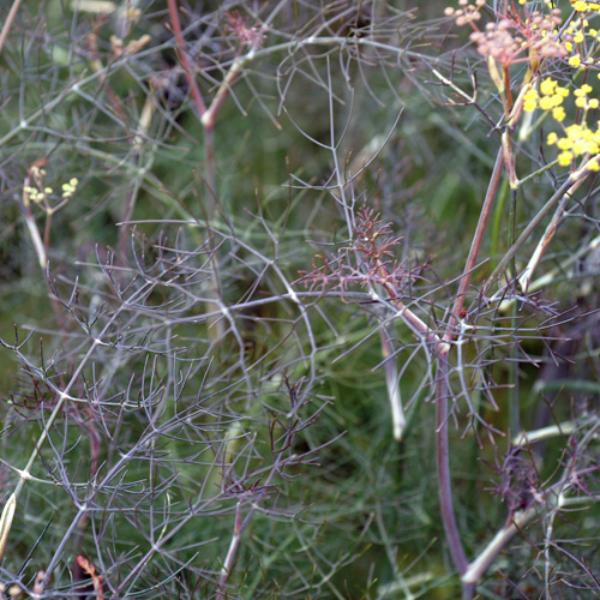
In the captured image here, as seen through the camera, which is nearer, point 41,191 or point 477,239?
point 477,239

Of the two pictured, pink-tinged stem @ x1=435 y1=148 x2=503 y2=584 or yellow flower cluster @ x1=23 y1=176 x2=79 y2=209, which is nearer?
pink-tinged stem @ x1=435 y1=148 x2=503 y2=584

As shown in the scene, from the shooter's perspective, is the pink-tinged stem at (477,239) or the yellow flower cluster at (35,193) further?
the yellow flower cluster at (35,193)

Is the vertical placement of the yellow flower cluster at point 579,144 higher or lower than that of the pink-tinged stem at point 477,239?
higher

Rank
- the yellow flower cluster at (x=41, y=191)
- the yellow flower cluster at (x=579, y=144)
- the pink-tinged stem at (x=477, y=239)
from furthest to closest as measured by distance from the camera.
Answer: the yellow flower cluster at (x=41, y=191)
the pink-tinged stem at (x=477, y=239)
the yellow flower cluster at (x=579, y=144)

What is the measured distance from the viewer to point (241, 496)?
2.40ft

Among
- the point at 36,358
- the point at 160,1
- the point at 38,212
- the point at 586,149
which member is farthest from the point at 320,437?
the point at 160,1

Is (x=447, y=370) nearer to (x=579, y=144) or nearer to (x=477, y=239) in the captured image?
(x=477, y=239)

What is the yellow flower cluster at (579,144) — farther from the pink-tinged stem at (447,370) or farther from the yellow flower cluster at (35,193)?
the yellow flower cluster at (35,193)

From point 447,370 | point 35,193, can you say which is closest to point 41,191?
point 35,193

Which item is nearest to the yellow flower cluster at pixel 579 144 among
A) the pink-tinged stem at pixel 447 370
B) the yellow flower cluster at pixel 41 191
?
the pink-tinged stem at pixel 447 370

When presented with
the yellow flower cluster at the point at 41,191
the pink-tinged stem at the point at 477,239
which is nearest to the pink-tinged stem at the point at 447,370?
the pink-tinged stem at the point at 477,239

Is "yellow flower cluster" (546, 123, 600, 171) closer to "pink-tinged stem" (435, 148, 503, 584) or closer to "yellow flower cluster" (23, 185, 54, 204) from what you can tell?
"pink-tinged stem" (435, 148, 503, 584)

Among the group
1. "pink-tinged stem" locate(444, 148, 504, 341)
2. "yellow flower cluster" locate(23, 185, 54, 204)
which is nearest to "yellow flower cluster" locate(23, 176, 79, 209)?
"yellow flower cluster" locate(23, 185, 54, 204)

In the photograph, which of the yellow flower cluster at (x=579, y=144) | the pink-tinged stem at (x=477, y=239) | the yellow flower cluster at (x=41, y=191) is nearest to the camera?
the yellow flower cluster at (x=579, y=144)
